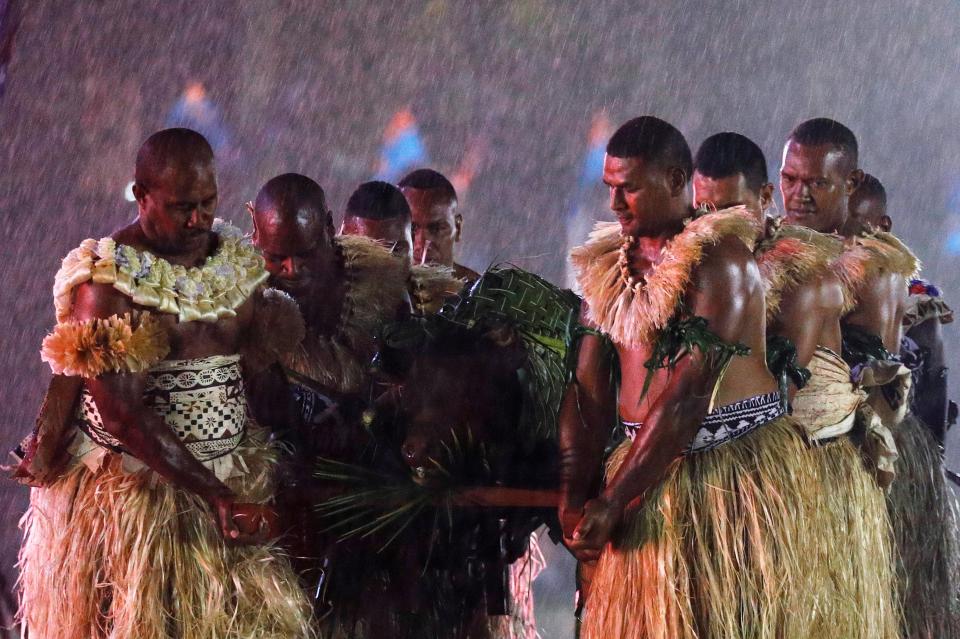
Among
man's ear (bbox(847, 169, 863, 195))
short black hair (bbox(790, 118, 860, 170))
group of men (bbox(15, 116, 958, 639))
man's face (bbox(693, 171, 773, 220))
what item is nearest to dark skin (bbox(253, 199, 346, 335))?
group of men (bbox(15, 116, 958, 639))

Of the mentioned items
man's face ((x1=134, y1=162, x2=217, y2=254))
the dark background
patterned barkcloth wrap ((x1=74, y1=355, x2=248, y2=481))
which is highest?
the dark background

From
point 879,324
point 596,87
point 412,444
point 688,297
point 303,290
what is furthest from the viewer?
point 596,87

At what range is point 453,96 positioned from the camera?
6.09m

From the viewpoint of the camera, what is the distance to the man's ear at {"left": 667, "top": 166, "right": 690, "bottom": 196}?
96.4 inches

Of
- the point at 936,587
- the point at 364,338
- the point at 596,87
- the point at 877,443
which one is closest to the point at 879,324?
the point at 877,443

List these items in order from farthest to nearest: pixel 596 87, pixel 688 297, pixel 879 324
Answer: pixel 596 87
pixel 879 324
pixel 688 297

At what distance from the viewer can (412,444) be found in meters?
2.58

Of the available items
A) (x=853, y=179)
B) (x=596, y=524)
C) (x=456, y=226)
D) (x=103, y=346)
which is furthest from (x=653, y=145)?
(x=456, y=226)

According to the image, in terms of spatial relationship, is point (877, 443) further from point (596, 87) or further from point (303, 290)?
point (596, 87)

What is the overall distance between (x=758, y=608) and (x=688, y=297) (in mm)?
602

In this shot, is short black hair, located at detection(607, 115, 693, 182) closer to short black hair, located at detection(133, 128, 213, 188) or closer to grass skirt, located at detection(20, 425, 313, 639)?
short black hair, located at detection(133, 128, 213, 188)

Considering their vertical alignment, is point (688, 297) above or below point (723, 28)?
below

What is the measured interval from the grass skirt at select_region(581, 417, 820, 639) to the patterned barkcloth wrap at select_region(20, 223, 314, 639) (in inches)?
26.0

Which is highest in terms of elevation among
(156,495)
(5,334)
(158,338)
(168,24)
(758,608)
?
(168,24)
